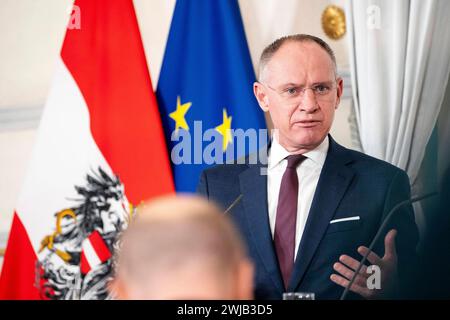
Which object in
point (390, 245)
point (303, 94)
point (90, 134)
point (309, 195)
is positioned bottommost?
point (390, 245)

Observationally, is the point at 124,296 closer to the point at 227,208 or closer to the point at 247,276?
the point at 247,276

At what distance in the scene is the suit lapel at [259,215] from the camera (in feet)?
7.72

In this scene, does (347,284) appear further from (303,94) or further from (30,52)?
(30,52)

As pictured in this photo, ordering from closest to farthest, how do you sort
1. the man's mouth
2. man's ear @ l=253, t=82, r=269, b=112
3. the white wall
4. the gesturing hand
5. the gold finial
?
the gesturing hand, the man's mouth, man's ear @ l=253, t=82, r=269, b=112, the gold finial, the white wall

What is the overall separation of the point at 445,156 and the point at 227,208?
3.20 feet

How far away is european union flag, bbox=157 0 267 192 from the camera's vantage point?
302 centimetres

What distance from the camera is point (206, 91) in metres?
3.12

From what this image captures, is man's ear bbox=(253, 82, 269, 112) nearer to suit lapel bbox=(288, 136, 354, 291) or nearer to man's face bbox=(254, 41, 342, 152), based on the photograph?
man's face bbox=(254, 41, 342, 152)

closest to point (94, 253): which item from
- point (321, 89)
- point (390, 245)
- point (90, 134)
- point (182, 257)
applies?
point (90, 134)

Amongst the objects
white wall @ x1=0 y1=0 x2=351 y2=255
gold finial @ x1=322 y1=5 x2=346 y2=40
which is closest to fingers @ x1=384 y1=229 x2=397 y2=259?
gold finial @ x1=322 y1=5 x2=346 y2=40

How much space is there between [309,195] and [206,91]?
2.58 feet

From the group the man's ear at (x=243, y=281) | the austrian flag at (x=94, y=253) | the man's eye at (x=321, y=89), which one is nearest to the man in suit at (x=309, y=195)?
the man's eye at (x=321, y=89)

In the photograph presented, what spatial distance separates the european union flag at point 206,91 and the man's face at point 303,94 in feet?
1.34
